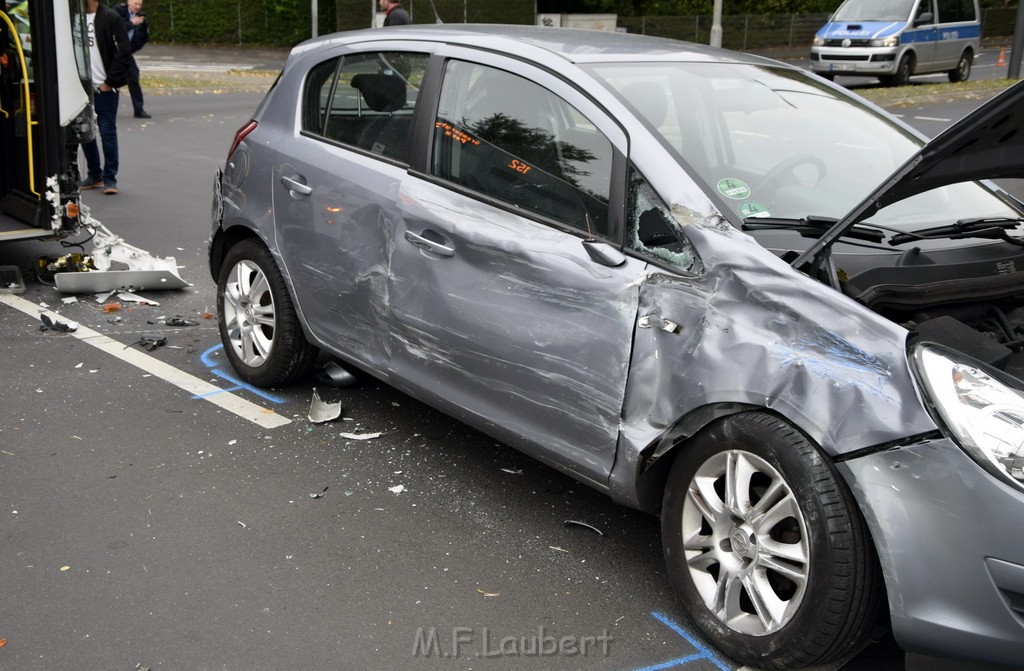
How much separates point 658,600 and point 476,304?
1226 mm

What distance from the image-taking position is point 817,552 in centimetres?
287

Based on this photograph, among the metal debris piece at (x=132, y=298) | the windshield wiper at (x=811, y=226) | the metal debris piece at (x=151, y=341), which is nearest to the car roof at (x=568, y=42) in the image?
the windshield wiper at (x=811, y=226)

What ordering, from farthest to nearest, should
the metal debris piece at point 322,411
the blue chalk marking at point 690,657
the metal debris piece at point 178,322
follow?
the metal debris piece at point 178,322 < the metal debris piece at point 322,411 < the blue chalk marking at point 690,657

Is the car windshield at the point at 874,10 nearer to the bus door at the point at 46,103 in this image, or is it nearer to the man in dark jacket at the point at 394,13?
the man in dark jacket at the point at 394,13

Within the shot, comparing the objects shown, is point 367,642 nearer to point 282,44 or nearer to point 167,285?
point 167,285

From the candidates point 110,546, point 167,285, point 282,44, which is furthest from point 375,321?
point 282,44

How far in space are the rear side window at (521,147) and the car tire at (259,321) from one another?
4.20 feet

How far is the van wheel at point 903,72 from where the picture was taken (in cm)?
2245

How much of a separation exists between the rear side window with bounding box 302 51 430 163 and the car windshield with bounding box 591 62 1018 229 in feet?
3.11

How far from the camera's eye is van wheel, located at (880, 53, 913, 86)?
22.5 meters

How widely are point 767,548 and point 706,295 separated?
30.3 inches

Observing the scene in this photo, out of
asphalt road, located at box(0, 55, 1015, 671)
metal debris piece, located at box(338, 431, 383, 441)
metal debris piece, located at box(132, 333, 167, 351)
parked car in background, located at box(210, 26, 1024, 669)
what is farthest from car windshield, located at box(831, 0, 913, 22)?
metal debris piece, located at box(338, 431, 383, 441)

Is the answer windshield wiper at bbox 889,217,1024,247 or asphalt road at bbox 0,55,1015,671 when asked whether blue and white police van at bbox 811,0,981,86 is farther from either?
windshield wiper at bbox 889,217,1024,247

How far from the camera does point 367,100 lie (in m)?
4.71
